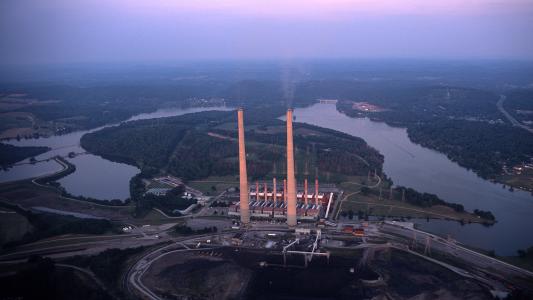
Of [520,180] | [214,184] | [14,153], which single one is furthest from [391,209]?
[14,153]

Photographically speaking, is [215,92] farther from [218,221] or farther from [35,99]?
[218,221]

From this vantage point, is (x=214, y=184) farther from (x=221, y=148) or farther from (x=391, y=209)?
(x=391, y=209)

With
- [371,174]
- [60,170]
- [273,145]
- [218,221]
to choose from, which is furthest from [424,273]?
[60,170]

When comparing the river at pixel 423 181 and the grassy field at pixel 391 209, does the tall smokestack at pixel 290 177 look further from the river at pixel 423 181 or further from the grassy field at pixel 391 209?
the river at pixel 423 181

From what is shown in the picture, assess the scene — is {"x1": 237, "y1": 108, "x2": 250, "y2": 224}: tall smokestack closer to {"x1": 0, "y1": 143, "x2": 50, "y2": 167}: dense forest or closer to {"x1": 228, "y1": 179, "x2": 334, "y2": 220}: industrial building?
{"x1": 228, "y1": 179, "x2": 334, "y2": 220}: industrial building

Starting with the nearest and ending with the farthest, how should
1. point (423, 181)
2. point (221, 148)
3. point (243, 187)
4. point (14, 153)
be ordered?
point (243, 187), point (423, 181), point (14, 153), point (221, 148)

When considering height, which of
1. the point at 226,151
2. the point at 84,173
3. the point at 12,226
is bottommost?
the point at 84,173

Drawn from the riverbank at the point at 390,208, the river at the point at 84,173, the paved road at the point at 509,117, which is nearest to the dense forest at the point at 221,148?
the river at the point at 84,173
